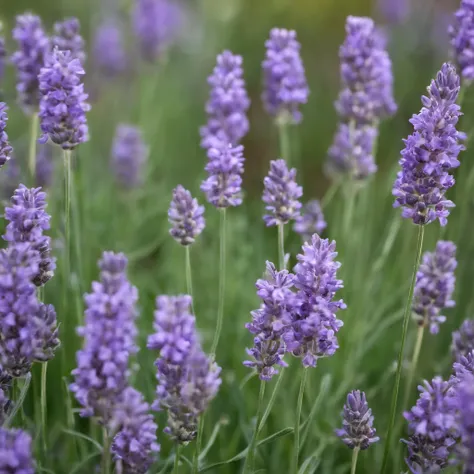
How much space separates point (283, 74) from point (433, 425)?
175 cm

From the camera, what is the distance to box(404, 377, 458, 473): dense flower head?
1.97 meters

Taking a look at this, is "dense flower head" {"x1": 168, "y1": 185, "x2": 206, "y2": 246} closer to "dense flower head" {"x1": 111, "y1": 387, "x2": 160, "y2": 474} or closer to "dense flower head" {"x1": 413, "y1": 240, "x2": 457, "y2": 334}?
"dense flower head" {"x1": 111, "y1": 387, "x2": 160, "y2": 474}

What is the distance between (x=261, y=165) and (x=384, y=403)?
363cm

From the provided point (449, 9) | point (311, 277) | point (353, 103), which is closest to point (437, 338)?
point (353, 103)

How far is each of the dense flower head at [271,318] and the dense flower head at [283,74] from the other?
1.29 m

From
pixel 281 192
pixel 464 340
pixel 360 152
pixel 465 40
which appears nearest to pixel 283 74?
pixel 360 152

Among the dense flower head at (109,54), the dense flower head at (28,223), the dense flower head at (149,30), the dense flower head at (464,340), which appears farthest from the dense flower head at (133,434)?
the dense flower head at (109,54)

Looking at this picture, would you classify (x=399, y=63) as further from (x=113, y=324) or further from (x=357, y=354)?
(x=113, y=324)

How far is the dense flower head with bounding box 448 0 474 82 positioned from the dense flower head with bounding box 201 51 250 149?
0.89 m

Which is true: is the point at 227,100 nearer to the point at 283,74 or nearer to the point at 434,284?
the point at 283,74

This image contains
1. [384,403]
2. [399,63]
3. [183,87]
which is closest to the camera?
[384,403]

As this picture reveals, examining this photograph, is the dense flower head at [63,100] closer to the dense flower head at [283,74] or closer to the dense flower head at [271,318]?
the dense flower head at [271,318]

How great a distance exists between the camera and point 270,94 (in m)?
3.35

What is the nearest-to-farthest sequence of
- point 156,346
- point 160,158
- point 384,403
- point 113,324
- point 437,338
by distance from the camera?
point 113,324, point 156,346, point 384,403, point 437,338, point 160,158
